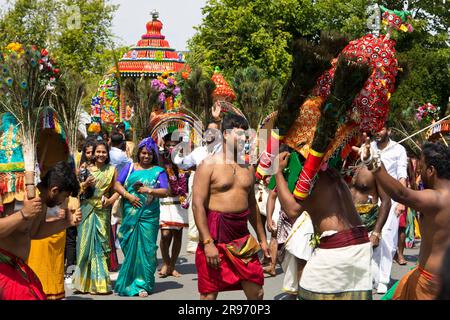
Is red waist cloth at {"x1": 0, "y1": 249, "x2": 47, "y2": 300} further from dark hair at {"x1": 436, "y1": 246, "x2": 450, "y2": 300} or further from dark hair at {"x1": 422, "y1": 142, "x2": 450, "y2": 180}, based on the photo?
dark hair at {"x1": 422, "y1": 142, "x2": 450, "y2": 180}

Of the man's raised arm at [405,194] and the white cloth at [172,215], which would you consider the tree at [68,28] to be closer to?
the white cloth at [172,215]

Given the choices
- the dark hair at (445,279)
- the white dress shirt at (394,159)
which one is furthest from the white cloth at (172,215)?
the dark hair at (445,279)

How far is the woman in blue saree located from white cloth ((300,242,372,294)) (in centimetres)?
398


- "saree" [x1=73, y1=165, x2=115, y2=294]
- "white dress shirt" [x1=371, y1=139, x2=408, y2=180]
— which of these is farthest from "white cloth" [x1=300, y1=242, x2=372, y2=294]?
"white dress shirt" [x1=371, y1=139, x2=408, y2=180]

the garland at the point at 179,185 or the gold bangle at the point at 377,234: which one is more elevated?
the garland at the point at 179,185

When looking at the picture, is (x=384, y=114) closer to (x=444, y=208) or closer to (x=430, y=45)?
(x=444, y=208)

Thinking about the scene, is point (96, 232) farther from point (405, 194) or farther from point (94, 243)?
point (405, 194)

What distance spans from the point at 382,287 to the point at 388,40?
435 centimetres

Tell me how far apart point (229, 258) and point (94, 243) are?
10.3 feet

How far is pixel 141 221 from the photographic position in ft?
31.4

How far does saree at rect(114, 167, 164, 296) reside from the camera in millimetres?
9367

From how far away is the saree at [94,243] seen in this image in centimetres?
934

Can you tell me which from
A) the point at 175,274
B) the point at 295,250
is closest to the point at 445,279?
the point at 295,250

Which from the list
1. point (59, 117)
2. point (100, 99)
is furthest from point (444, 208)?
point (100, 99)
